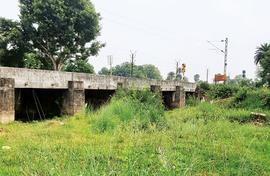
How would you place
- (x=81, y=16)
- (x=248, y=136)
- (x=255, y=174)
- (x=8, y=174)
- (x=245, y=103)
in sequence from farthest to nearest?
(x=81, y=16)
(x=245, y=103)
(x=248, y=136)
(x=255, y=174)
(x=8, y=174)

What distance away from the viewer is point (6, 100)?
11555 mm

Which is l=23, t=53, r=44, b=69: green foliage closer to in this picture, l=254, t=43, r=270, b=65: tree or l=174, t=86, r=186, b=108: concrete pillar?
l=174, t=86, r=186, b=108: concrete pillar

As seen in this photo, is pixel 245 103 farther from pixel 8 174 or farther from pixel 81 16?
→ pixel 8 174

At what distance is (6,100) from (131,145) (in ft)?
16.9

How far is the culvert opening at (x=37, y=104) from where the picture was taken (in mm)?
14156

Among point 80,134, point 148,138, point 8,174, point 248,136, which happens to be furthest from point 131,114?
point 8,174

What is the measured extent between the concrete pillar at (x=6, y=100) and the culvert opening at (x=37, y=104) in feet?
6.59

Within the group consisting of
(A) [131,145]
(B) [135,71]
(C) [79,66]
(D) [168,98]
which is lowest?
(A) [131,145]

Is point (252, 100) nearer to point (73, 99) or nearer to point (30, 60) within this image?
point (73, 99)

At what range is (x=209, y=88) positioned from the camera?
112 ft

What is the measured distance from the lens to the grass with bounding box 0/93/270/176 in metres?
5.48

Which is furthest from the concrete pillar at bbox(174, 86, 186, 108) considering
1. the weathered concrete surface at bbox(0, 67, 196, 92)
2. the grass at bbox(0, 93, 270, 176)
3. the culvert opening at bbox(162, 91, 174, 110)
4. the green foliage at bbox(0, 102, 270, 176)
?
the green foliage at bbox(0, 102, 270, 176)

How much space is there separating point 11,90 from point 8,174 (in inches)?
257

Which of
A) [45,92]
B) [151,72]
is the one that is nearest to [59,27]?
[45,92]
